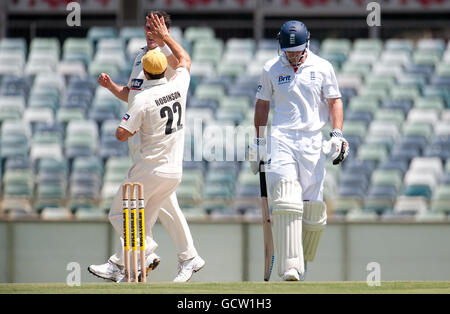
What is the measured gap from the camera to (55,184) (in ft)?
55.0

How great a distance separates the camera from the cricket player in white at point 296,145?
345 inches

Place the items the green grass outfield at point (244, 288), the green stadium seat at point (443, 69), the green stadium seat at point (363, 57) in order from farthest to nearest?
the green stadium seat at point (363, 57) → the green stadium seat at point (443, 69) → the green grass outfield at point (244, 288)

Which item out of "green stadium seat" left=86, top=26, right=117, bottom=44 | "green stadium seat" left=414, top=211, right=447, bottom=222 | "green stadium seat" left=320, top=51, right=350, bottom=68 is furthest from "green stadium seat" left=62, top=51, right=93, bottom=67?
"green stadium seat" left=414, top=211, right=447, bottom=222

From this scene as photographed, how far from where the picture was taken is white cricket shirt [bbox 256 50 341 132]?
890 cm

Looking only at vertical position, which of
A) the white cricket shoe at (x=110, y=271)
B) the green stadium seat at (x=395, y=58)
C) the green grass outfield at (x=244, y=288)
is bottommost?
the white cricket shoe at (x=110, y=271)

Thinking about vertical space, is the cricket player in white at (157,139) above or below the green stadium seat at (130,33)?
below

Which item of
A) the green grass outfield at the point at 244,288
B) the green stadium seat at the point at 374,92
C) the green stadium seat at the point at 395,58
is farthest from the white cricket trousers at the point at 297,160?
the green stadium seat at the point at 395,58

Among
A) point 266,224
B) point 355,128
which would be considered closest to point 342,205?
point 355,128

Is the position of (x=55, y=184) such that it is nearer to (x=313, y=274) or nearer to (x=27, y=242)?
(x=27, y=242)

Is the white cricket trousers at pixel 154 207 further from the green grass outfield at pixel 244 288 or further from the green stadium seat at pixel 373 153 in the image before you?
the green stadium seat at pixel 373 153

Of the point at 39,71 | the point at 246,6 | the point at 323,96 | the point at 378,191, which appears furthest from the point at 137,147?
the point at 246,6

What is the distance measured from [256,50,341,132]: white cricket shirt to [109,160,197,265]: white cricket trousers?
40.0 inches

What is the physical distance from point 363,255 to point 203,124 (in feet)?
17.0

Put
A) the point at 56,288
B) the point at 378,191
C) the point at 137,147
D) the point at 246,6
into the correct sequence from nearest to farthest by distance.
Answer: the point at 56,288, the point at 137,147, the point at 378,191, the point at 246,6
